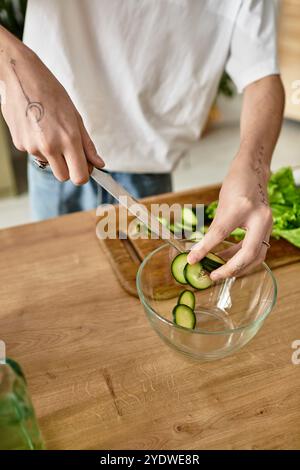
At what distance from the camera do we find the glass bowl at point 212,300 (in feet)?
2.67

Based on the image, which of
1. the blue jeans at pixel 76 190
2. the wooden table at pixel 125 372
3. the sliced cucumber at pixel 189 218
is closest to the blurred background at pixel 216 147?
the blue jeans at pixel 76 190

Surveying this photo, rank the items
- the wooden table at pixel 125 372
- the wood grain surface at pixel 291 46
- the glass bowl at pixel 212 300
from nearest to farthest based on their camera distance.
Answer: the wooden table at pixel 125 372
the glass bowl at pixel 212 300
the wood grain surface at pixel 291 46

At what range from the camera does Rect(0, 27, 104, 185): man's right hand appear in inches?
29.9

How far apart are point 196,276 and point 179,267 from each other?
0.14 ft

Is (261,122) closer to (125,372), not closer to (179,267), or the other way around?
(179,267)

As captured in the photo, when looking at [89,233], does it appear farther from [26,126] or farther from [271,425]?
[271,425]

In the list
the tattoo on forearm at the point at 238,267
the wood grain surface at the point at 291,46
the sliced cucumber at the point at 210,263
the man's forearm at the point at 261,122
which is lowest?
the wood grain surface at the point at 291,46

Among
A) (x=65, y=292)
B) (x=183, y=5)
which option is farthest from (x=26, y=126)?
(x=183, y=5)

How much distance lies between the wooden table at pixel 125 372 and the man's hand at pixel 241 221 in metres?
0.15

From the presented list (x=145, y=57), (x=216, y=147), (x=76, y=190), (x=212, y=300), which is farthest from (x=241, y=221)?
(x=216, y=147)

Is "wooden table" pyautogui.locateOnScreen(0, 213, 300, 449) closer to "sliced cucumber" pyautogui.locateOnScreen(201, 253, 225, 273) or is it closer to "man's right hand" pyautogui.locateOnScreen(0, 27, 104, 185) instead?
"sliced cucumber" pyautogui.locateOnScreen(201, 253, 225, 273)

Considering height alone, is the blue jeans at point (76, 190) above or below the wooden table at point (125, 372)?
below

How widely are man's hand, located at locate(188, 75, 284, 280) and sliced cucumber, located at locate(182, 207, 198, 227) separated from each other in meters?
0.24

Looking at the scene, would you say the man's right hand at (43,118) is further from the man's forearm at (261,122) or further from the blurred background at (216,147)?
the blurred background at (216,147)
